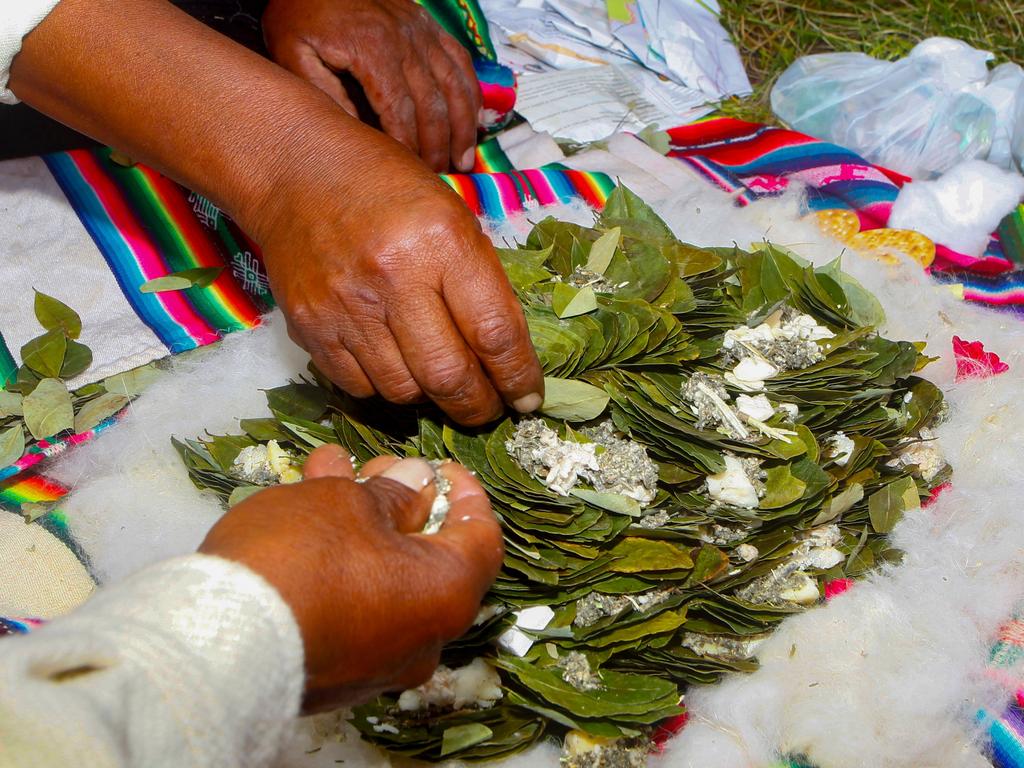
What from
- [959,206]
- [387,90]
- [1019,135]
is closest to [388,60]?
[387,90]

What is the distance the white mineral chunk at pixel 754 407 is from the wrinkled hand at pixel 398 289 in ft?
0.76

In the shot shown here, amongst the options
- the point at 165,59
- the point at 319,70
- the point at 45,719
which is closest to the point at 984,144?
the point at 319,70

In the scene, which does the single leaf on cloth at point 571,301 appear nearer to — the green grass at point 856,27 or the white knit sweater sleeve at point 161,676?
the white knit sweater sleeve at point 161,676

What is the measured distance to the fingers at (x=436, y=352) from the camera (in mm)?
809

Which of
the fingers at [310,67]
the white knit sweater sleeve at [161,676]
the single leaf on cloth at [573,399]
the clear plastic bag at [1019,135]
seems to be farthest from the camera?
the clear plastic bag at [1019,135]

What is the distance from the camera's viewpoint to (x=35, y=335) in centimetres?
121

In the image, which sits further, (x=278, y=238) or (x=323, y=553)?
(x=278, y=238)

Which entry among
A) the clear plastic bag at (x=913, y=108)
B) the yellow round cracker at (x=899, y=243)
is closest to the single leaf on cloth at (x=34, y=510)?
the yellow round cracker at (x=899, y=243)

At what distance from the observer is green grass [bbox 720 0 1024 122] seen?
231 cm

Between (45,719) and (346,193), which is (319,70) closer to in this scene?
(346,193)

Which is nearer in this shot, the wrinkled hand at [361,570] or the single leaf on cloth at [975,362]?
the wrinkled hand at [361,570]

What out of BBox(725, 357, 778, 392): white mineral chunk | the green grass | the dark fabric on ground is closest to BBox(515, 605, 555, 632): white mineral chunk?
BBox(725, 357, 778, 392): white mineral chunk

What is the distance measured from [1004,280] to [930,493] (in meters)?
0.66

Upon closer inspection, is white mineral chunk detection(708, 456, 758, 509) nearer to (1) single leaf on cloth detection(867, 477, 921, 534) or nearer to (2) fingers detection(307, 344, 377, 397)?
(1) single leaf on cloth detection(867, 477, 921, 534)
